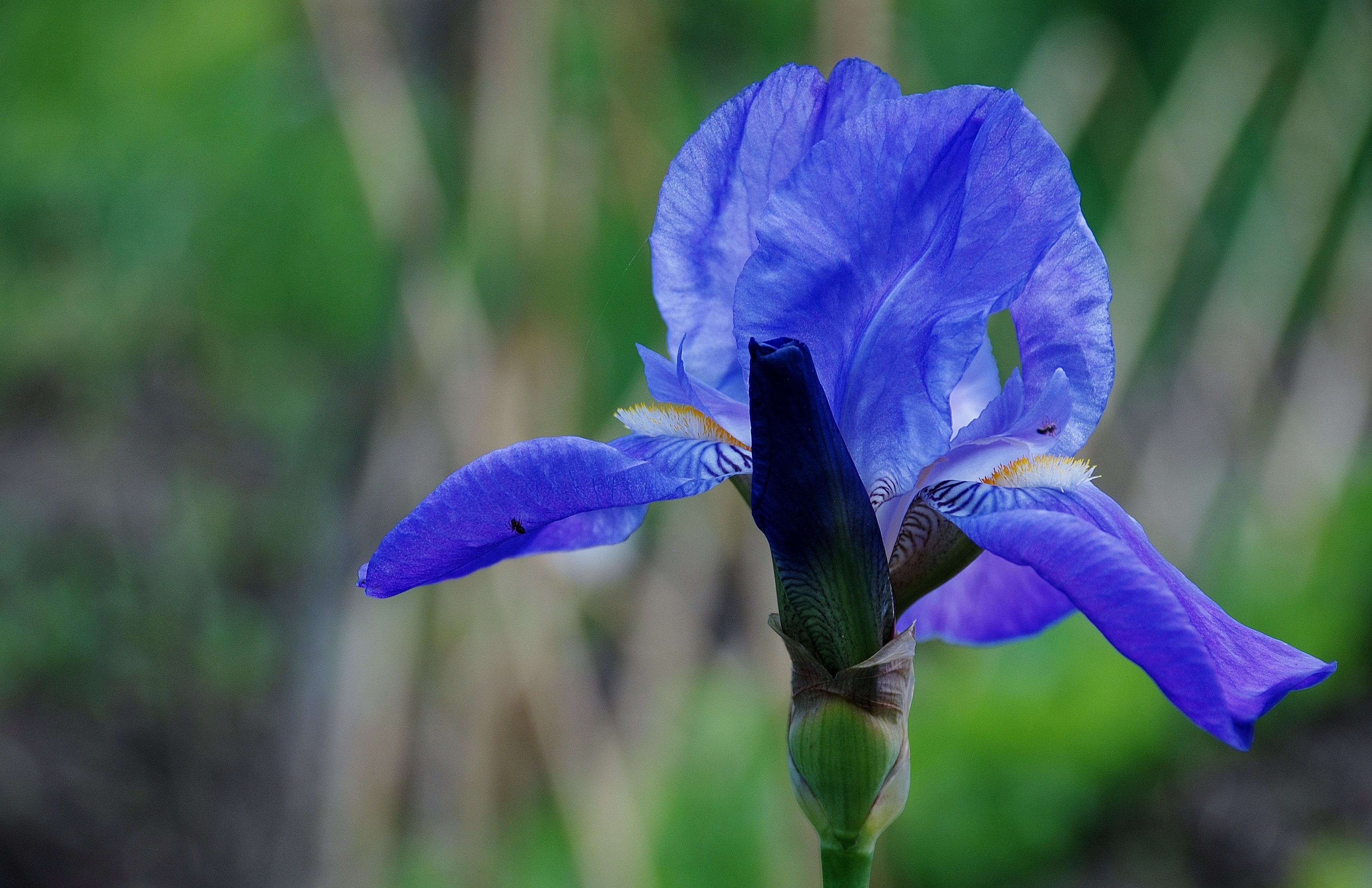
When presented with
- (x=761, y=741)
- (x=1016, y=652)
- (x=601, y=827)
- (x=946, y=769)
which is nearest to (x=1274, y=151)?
(x=1016, y=652)

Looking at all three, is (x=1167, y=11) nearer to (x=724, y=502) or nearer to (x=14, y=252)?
(x=724, y=502)

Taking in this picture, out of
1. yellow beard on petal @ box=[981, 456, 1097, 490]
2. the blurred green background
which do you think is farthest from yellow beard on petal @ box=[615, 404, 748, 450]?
the blurred green background

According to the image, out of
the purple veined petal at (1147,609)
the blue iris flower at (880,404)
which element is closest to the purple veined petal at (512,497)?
the blue iris flower at (880,404)

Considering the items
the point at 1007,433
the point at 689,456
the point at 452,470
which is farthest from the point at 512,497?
the point at 452,470

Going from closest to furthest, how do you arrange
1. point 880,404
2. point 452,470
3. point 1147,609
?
point 1147,609, point 880,404, point 452,470

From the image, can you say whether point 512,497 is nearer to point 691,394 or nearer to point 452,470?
point 691,394

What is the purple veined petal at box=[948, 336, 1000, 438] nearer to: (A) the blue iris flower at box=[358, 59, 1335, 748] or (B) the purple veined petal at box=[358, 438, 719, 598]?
(A) the blue iris flower at box=[358, 59, 1335, 748]

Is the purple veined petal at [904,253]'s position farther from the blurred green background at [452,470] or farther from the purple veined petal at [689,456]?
the blurred green background at [452,470]
